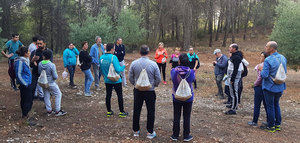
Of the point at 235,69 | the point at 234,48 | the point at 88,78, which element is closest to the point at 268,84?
the point at 235,69

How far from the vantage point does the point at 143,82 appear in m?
4.84

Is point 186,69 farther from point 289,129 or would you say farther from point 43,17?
point 43,17

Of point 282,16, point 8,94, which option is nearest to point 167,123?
point 8,94

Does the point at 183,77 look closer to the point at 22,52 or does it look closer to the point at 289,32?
the point at 22,52

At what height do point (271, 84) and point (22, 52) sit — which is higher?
point (22, 52)

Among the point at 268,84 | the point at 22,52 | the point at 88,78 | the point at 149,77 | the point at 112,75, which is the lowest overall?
the point at 88,78

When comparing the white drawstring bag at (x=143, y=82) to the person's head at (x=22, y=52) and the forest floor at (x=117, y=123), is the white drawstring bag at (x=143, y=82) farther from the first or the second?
the person's head at (x=22, y=52)

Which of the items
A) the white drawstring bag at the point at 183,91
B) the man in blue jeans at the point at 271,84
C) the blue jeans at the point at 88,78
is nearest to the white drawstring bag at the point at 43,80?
the blue jeans at the point at 88,78

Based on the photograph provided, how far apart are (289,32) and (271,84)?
9469 mm

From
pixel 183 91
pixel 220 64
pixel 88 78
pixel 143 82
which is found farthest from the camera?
pixel 88 78

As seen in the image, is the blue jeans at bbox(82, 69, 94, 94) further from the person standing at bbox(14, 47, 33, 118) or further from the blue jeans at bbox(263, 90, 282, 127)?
the blue jeans at bbox(263, 90, 282, 127)

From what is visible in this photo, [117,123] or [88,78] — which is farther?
[88,78]

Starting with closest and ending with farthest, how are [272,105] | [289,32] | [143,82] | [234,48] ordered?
[143,82], [272,105], [234,48], [289,32]

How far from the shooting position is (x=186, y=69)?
4.73m
